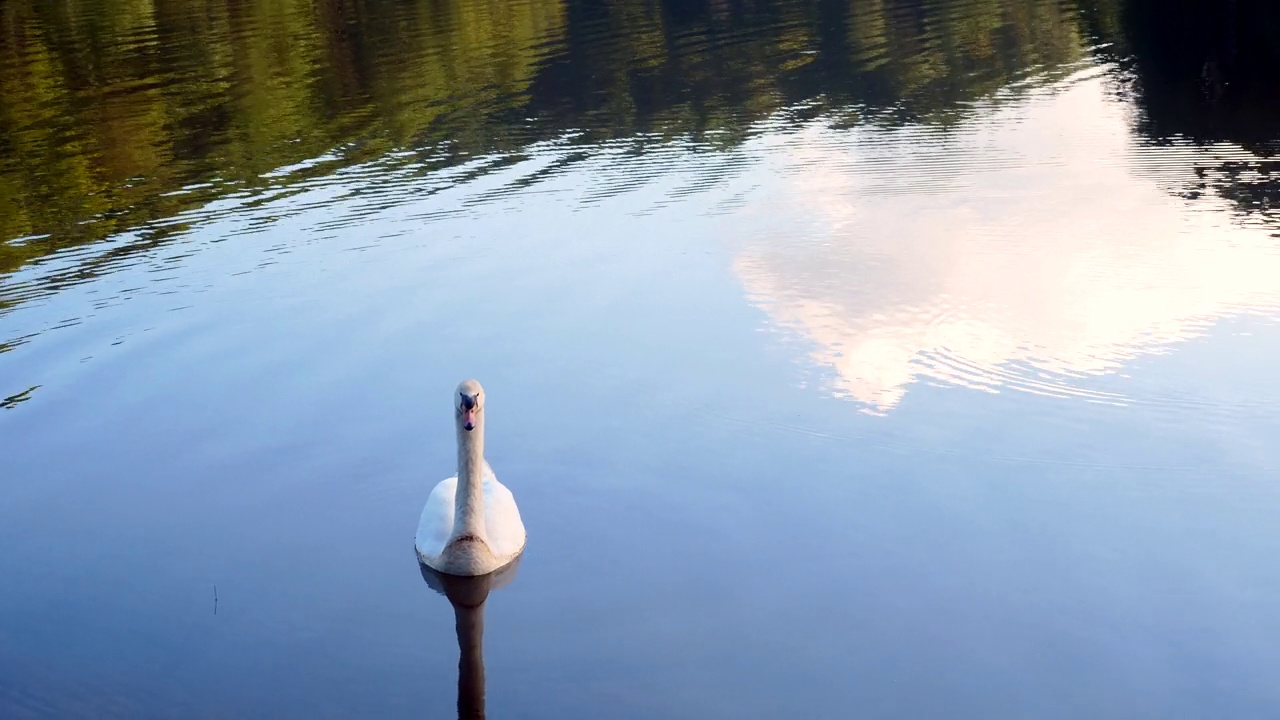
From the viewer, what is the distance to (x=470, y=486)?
10.2m

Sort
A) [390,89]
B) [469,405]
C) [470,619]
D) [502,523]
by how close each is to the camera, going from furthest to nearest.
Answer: [390,89] → [502,523] → [469,405] → [470,619]

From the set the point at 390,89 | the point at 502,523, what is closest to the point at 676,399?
the point at 502,523

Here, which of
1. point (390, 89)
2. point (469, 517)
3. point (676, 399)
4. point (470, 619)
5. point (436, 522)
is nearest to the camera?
point (470, 619)

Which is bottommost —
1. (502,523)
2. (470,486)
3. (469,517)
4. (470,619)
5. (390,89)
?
(470,619)

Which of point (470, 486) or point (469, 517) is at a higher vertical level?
point (470, 486)

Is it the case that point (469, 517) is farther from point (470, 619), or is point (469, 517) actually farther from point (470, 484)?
point (470, 619)

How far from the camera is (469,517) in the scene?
34.2 feet

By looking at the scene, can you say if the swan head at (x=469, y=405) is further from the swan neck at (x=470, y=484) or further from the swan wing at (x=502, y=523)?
the swan wing at (x=502, y=523)

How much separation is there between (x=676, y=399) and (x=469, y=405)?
13.9 feet

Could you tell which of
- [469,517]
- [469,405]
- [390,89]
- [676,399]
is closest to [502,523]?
[469,517]

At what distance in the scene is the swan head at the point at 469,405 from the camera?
1028cm

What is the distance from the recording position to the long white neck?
10.2 m

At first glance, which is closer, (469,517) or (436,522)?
(469,517)

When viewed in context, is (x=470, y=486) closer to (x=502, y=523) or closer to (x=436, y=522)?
(x=502, y=523)
